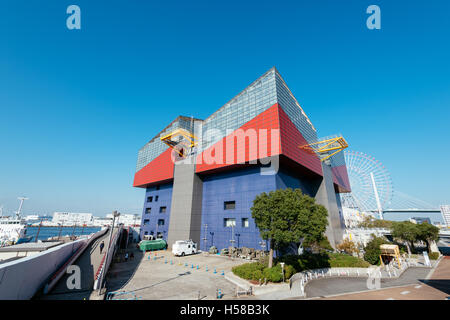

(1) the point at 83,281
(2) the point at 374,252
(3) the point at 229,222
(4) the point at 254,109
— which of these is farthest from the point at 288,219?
(4) the point at 254,109

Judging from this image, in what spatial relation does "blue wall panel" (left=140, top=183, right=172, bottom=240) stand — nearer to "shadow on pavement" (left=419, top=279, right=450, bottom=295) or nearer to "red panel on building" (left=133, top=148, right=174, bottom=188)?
"red panel on building" (left=133, top=148, right=174, bottom=188)

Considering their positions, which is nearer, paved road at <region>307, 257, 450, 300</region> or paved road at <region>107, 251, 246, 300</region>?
paved road at <region>107, 251, 246, 300</region>

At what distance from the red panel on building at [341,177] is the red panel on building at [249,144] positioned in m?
37.4

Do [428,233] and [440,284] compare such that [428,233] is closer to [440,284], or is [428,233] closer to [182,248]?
[440,284]

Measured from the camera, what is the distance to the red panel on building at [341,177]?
205 feet

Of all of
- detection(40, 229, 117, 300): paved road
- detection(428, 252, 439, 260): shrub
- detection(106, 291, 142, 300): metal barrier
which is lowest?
detection(428, 252, 439, 260): shrub

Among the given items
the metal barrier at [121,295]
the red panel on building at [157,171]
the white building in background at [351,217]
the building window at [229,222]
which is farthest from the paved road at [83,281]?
the white building in background at [351,217]

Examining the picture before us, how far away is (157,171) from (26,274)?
48.3m

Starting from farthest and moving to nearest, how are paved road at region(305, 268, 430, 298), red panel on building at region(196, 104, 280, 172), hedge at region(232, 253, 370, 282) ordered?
red panel on building at region(196, 104, 280, 172), hedge at region(232, 253, 370, 282), paved road at region(305, 268, 430, 298)

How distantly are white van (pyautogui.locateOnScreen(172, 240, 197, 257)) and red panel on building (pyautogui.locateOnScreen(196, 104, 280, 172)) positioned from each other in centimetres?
1629

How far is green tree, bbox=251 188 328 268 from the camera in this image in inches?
843

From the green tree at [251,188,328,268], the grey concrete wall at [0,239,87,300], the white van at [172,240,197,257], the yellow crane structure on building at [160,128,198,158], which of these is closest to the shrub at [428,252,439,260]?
the green tree at [251,188,328,268]

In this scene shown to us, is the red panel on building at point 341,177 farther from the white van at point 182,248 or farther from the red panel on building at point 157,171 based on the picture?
the red panel on building at point 157,171
